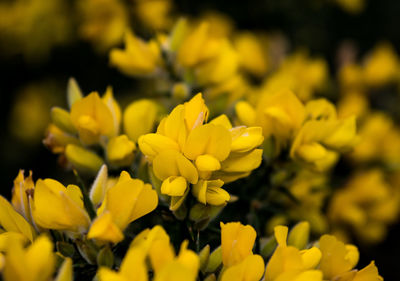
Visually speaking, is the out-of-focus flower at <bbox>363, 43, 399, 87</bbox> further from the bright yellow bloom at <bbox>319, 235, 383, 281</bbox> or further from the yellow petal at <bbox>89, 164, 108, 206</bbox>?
the yellow petal at <bbox>89, 164, 108, 206</bbox>

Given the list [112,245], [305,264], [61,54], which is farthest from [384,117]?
[61,54]

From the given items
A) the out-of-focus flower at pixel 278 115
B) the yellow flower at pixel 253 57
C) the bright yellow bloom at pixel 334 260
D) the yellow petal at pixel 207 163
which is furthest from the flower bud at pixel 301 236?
the yellow flower at pixel 253 57

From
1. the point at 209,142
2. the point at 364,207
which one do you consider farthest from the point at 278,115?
the point at 364,207

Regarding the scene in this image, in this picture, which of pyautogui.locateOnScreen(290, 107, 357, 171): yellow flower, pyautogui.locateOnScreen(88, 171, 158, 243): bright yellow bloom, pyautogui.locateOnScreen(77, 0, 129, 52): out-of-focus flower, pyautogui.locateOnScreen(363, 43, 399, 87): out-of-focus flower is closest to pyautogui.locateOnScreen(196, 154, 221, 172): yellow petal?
pyautogui.locateOnScreen(88, 171, 158, 243): bright yellow bloom

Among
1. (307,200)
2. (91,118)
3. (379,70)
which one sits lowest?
(307,200)

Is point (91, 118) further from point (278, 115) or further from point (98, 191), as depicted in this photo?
point (278, 115)

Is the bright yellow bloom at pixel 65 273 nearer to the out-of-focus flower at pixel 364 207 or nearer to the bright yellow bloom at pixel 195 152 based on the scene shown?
the bright yellow bloom at pixel 195 152

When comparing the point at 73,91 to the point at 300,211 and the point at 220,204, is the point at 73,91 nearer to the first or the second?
the point at 220,204
